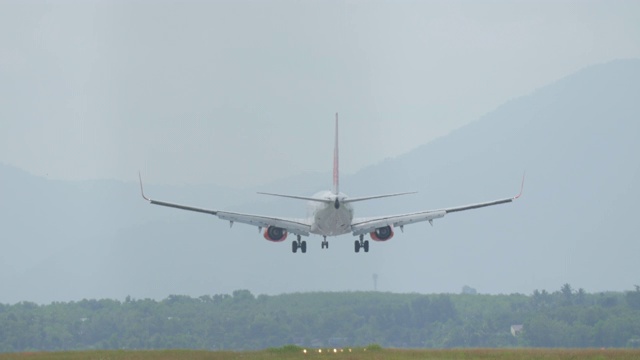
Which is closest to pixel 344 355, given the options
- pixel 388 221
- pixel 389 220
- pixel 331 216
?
pixel 331 216

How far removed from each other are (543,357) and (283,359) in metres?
18.8

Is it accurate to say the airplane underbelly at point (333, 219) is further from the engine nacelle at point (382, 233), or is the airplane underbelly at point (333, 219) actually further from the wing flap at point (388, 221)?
the engine nacelle at point (382, 233)

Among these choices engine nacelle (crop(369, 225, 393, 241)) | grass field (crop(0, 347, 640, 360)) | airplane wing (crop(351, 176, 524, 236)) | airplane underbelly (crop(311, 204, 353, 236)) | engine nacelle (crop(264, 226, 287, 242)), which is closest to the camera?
grass field (crop(0, 347, 640, 360))

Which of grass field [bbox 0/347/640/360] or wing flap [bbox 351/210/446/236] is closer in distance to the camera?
grass field [bbox 0/347/640/360]

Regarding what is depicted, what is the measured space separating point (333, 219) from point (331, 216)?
41cm

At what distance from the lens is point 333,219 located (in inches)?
4515

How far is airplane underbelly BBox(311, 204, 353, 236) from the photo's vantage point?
375 feet

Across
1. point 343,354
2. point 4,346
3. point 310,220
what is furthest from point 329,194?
point 4,346

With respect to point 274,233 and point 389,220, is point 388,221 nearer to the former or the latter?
point 389,220

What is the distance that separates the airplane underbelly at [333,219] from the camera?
114m

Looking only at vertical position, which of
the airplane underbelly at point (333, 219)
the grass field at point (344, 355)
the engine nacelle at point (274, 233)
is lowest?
the grass field at point (344, 355)

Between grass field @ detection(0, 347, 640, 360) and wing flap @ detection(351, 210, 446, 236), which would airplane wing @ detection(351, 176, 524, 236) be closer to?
wing flap @ detection(351, 210, 446, 236)

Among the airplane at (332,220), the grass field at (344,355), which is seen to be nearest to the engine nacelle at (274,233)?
the airplane at (332,220)

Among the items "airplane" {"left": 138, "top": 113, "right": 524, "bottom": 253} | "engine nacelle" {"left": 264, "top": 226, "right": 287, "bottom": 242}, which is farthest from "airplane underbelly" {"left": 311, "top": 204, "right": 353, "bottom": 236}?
"engine nacelle" {"left": 264, "top": 226, "right": 287, "bottom": 242}
